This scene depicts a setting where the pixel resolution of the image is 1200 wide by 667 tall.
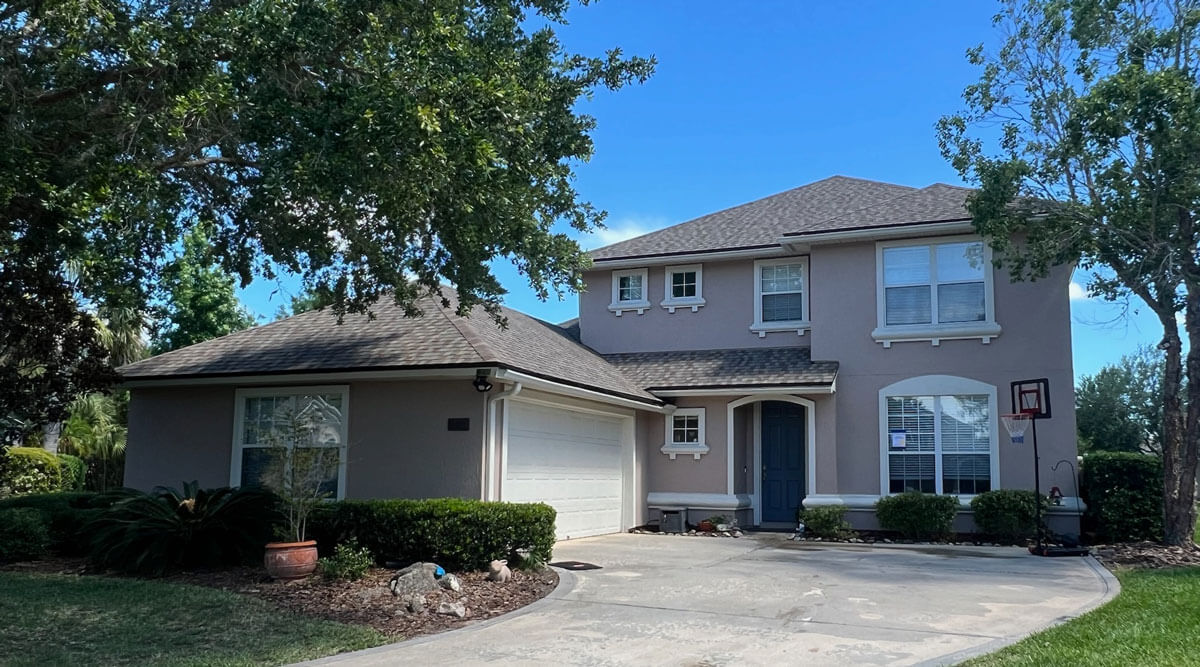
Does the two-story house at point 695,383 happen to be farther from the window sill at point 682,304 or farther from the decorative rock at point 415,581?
the decorative rock at point 415,581

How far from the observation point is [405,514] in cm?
1148

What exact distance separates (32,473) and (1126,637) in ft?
68.2

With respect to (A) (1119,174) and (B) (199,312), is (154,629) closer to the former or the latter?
(A) (1119,174)

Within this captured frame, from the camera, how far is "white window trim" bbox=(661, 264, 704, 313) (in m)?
19.8

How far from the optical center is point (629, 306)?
20.4 meters

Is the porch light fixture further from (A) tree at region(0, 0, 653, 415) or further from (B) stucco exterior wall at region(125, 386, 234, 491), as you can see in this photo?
(B) stucco exterior wall at region(125, 386, 234, 491)

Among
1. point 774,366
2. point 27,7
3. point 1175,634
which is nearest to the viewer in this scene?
point 1175,634

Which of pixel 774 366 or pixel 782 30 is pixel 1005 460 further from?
pixel 782 30

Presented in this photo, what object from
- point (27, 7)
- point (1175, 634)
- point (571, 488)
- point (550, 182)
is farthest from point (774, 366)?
point (27, 7)

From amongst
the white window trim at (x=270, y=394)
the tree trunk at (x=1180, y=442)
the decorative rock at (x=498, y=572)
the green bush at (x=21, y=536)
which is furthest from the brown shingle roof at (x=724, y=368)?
the green bush at (x=21, y=536)

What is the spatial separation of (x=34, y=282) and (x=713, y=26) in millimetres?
10682

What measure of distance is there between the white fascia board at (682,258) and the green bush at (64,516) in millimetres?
9966

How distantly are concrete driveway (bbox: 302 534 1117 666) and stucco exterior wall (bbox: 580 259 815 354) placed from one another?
20.8 ft

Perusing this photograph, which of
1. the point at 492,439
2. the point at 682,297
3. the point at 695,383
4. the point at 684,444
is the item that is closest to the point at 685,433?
the point at 684,444
